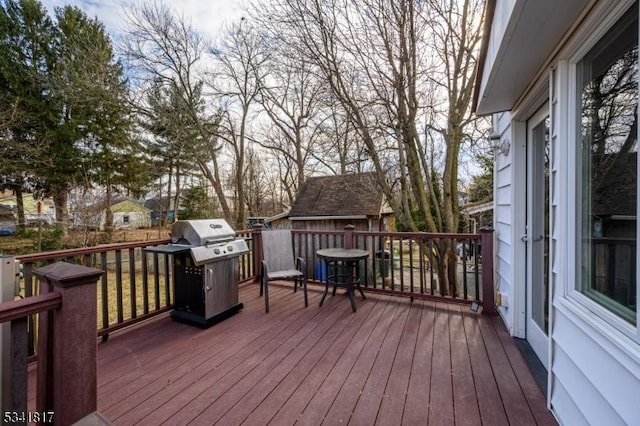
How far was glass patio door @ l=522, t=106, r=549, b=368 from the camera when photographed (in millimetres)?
2277

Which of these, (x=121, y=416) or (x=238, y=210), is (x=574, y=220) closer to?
(x=121, y=416)

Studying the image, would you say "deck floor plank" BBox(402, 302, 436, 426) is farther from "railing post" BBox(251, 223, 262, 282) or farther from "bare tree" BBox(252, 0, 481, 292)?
"railing post" BBox(251, 223, 262, 282)

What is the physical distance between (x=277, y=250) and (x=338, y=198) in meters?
7.04

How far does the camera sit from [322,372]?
86.5 inches

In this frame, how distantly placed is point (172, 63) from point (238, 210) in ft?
19.5

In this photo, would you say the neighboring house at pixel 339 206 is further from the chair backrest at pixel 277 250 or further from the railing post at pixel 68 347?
the railing post at pixel 68 347

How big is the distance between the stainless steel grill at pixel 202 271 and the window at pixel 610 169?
2.98 m

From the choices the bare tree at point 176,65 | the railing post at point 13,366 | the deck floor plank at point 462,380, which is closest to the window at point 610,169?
the deck floor plank at point 462,380

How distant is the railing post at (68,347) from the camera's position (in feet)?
4.02

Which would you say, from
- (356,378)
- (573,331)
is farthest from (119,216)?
(573,331)

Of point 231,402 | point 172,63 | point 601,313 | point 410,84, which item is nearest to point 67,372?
point 231,402

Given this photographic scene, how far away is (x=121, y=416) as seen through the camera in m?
1.73

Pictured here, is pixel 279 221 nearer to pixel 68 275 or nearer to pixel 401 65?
pixel 401 65

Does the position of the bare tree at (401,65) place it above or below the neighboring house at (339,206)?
above
